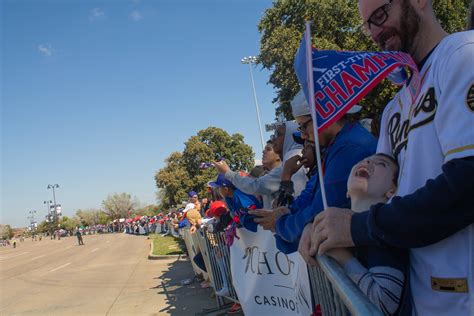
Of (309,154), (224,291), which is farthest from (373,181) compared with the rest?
(224,291)

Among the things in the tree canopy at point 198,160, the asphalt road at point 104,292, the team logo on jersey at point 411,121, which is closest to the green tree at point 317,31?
the asphalt road at point 104,292

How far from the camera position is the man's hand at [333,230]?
4.12ft

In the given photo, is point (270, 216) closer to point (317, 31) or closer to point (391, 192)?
point (391, 192)

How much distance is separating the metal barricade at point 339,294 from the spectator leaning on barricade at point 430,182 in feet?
0.23

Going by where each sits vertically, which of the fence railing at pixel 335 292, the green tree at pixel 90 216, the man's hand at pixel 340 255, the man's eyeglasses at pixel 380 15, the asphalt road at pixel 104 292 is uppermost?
the green tree at pixel 90 216

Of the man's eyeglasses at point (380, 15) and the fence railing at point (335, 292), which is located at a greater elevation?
the man's eyeglasses at point (380, 15)

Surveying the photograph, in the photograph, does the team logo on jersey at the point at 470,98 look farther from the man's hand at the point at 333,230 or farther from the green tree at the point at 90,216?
the green tree at the point at 90,216

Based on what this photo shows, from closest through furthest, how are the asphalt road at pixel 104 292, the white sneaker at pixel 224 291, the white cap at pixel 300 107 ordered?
the white cap at pixel 300 107 → the white sneaker at pixel 224 291 → the asphalt road at pixel 104 292

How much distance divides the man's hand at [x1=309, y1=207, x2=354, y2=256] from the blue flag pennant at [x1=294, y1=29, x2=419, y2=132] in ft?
0.97

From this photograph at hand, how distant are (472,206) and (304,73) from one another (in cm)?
71

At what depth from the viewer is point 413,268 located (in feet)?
4.06

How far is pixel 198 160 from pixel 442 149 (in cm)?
4711

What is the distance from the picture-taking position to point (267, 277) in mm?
3535

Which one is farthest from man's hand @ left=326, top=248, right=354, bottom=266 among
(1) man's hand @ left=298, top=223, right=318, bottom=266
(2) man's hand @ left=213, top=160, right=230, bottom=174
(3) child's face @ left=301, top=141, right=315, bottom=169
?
(2) man's hand @ left=213, top=160, right=230, bottom=174
